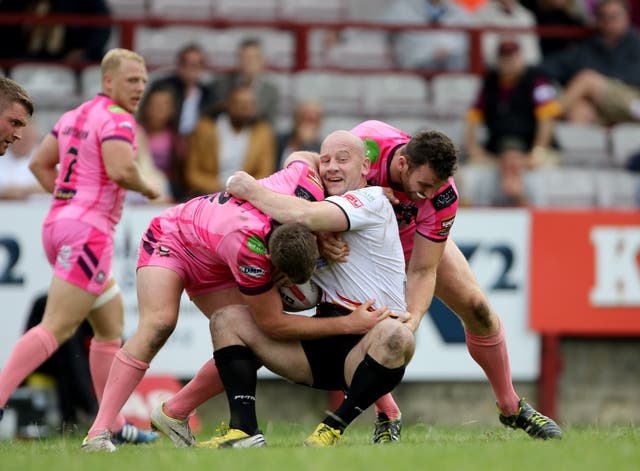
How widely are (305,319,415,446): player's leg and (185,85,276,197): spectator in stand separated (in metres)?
5.74

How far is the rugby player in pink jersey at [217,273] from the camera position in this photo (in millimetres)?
6949

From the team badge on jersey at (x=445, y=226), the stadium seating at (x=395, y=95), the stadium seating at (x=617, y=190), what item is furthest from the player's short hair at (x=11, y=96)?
the stadium seating at (x=617, y=190)

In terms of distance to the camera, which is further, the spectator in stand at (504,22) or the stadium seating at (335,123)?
Result: the spectator in stand at (504,22)

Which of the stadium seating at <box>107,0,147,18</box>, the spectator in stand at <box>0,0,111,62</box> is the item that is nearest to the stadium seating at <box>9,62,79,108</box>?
the spectator in stand at <box>0,0,111,62</box>

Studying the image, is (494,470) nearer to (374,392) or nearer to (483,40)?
(374,392)

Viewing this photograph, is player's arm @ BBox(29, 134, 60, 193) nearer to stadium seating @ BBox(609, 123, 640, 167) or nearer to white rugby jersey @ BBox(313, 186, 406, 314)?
white rugby jersey @ BBox(313, 186, 406, 314)

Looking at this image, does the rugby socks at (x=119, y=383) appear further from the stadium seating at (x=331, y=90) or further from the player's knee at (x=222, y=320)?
the stadium seating at (x=331, y=90)

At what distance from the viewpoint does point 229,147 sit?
42.4 ft

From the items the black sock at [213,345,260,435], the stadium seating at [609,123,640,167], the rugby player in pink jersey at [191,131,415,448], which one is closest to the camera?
the rugby player in pink jersey at [191,131,415,448]

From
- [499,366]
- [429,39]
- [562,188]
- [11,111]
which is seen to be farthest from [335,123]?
[11,111]

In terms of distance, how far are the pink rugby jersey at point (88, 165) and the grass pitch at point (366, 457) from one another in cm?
165

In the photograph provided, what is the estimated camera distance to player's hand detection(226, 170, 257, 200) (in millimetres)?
7228

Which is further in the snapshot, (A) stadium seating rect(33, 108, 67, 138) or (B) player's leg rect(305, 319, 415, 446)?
(A) stadium seating rect(33, 108, 67, 138)

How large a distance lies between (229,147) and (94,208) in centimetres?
437
